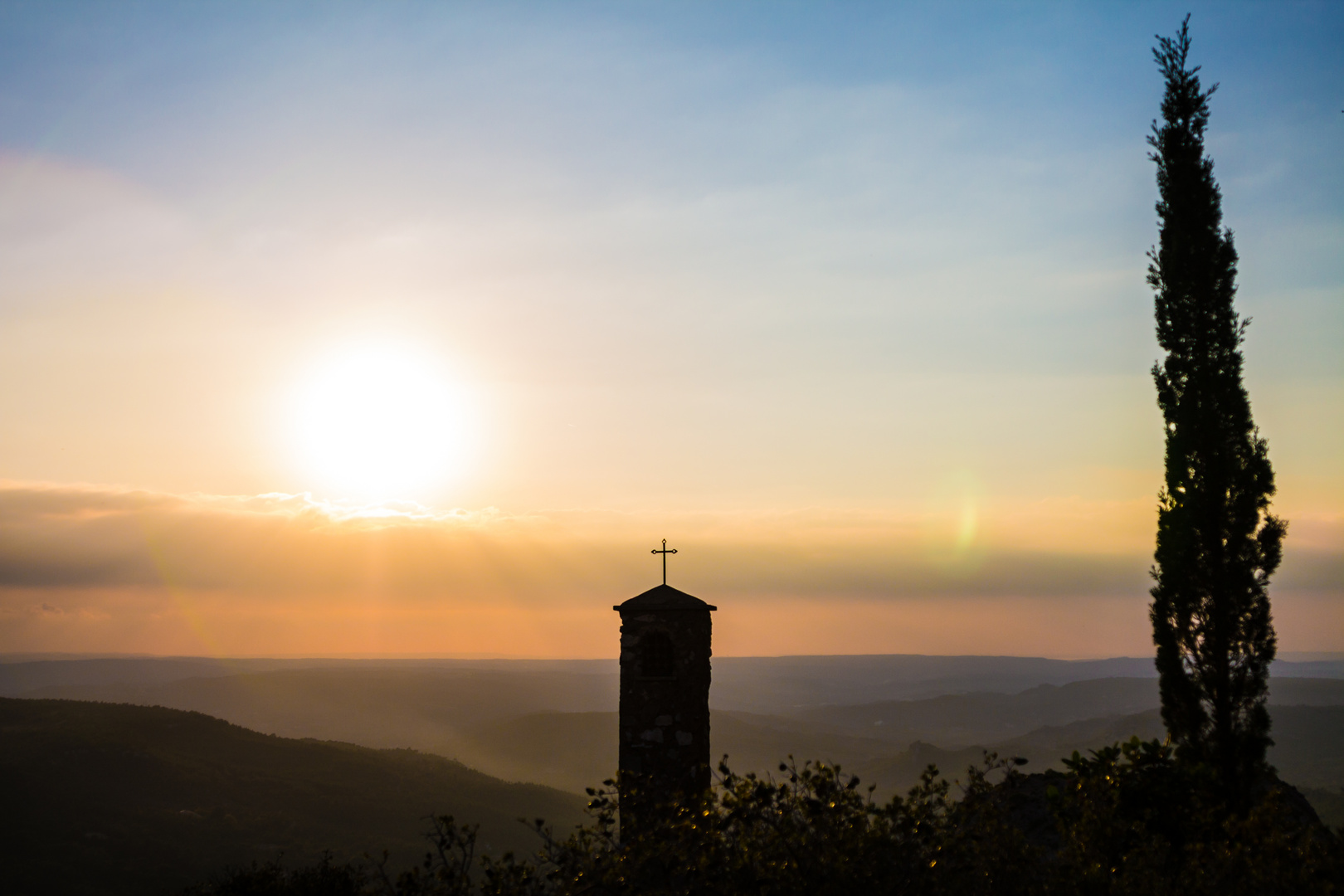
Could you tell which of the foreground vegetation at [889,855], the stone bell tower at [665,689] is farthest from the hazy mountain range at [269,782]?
the stone bell tower at [665,689]

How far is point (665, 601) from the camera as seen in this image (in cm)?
1634

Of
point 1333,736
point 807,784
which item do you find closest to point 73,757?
point 807,784

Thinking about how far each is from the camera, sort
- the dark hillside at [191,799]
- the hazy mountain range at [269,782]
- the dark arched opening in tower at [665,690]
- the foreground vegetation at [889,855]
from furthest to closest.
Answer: the hazy mountain range at [269,782] → the dark hillside at [191,799] → the dark arched opening in tower at [665,690] → the foreground vegetation at [889,855]

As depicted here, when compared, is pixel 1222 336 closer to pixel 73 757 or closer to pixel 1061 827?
pixel 1061 827

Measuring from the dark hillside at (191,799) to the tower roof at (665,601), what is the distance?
23.8m

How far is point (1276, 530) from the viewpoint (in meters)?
16.8

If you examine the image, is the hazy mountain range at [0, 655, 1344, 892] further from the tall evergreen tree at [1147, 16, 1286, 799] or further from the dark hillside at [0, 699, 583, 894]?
the tall evergreen tree at [1147, 16, 1286, 799]

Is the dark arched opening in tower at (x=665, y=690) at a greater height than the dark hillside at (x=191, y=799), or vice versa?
the dark arched opening in tower at (x=665, y=690)

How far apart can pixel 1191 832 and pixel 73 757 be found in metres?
64.5

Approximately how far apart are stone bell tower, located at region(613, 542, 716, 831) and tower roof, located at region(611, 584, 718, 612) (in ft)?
0.05

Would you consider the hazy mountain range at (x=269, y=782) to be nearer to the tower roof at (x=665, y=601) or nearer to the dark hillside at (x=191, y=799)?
the dark hillside at (x=191, y=799)

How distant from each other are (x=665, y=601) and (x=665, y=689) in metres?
1.54

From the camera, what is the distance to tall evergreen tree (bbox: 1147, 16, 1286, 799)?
16516mm

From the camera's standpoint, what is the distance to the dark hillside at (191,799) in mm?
44562
